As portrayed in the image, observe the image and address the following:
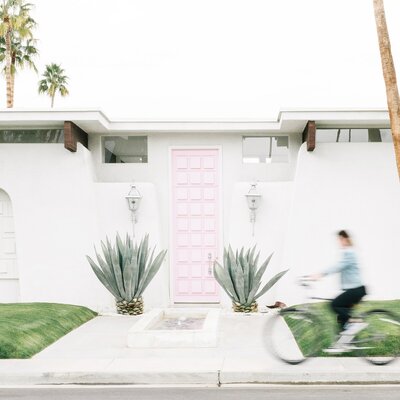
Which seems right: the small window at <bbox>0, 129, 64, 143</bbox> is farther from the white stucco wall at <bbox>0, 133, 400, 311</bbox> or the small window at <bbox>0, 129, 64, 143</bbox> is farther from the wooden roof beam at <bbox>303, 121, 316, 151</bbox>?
the wooden roof beam at <bbox>303, 121, 316, 151</bbox>

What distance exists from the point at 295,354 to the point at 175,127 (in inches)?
293

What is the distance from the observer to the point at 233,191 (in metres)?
14.4

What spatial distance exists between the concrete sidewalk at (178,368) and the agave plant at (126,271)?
334 centimetres

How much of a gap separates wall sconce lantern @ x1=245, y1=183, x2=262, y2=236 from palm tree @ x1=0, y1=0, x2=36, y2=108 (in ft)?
63.2

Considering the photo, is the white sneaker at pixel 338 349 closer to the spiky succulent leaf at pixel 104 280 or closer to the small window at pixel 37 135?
the spiky succulent leaf at pixel 104 280

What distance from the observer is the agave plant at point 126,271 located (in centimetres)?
1284

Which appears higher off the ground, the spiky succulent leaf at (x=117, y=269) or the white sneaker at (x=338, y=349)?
the spiky succulent leaf at (x=117, y=269)

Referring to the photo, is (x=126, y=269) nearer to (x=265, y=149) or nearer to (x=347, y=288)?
(x=265, y=149)

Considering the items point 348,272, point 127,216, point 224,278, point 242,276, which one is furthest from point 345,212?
point 348,272

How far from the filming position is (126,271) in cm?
1286

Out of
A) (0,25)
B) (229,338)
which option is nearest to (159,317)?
(229,338)

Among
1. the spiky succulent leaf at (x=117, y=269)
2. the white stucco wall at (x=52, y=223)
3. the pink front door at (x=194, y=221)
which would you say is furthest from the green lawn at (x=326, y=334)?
the white stucco wall at (x=52, y=223)

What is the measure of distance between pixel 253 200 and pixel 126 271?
345 centimetres
